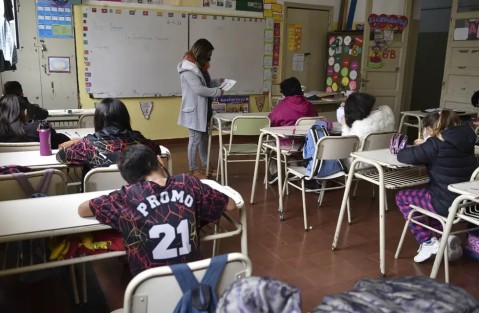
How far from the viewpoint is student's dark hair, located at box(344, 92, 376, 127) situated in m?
3.34

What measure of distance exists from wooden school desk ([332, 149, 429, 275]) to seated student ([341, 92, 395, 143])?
17.3 inches

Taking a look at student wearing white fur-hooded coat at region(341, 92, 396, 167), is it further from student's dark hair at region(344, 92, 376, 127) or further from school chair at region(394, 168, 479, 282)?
school chair at region(394, 168, 479, 282)

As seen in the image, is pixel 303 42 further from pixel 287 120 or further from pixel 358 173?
pixel 358 173

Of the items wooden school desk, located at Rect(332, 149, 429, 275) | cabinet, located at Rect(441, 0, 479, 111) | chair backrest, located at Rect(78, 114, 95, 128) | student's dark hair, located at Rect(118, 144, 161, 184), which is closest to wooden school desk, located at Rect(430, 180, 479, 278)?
wooden school desk, located at Rect(332, 149, 429, 275)

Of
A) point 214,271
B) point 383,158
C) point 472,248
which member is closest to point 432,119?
point 383,158

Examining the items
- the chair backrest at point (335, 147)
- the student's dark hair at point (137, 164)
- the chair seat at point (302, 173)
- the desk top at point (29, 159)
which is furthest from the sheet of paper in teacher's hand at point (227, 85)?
the student's dark hair at point (137, 164)

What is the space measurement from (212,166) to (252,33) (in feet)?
7.97

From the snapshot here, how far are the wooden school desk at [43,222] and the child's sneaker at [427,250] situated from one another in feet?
6.47

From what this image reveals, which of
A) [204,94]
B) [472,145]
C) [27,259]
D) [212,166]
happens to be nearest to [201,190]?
[27,259]

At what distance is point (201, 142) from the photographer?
4.58 m

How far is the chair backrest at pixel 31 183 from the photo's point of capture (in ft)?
6.82

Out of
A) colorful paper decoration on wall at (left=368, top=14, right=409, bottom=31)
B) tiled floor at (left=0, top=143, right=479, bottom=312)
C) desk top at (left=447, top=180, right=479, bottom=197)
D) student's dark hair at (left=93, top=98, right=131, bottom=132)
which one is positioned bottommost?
tiled floor at (left=0, top=143, right=479, bottom=312)

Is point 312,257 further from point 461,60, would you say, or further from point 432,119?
point 461,60

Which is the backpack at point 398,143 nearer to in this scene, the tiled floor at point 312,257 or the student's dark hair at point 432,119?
the student's dark hair at point 432,119
